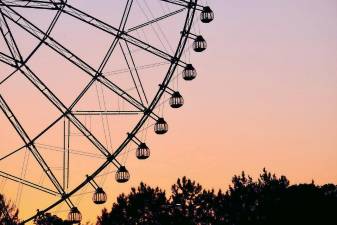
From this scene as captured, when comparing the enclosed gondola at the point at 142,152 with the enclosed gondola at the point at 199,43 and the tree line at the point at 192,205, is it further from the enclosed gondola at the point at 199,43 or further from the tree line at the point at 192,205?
the tree line at the point at 192,205

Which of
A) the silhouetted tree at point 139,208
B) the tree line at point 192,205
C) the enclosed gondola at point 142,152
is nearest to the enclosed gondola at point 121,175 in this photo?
the enclosed gondola at point 142,152

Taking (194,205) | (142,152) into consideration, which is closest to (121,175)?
(142,152)

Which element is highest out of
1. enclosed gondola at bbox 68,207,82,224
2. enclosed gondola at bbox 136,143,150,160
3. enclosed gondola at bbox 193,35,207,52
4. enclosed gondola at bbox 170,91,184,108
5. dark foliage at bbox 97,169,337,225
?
dark foliage at bbox 97,169,337,225

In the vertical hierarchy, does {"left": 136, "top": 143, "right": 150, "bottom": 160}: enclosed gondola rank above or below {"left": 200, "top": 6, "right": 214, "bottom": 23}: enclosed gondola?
below

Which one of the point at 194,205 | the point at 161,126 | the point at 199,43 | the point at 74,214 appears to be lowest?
the point at 74,214

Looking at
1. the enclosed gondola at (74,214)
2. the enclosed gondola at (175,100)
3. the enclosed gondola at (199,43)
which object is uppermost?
the enclosed gondola at (199,43)

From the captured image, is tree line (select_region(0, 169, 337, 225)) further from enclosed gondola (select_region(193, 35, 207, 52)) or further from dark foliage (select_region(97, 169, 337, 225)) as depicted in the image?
enclosed gondola (select_region(193, 35, 207, 52))

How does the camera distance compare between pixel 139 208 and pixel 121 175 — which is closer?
pixel 121 175

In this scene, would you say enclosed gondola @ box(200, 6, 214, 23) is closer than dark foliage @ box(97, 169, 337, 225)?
Yes

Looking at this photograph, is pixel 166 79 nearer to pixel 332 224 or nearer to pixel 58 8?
pixel 58 8

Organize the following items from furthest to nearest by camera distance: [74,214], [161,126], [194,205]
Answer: [194,205] < [161,126] < [74,214]

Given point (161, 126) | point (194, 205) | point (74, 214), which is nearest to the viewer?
point (74, 214)

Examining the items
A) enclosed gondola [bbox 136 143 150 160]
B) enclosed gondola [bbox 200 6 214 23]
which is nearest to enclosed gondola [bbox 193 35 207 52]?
enclosed gondola [bbox 200 6 214 23]

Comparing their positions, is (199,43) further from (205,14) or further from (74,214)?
(74,214)
